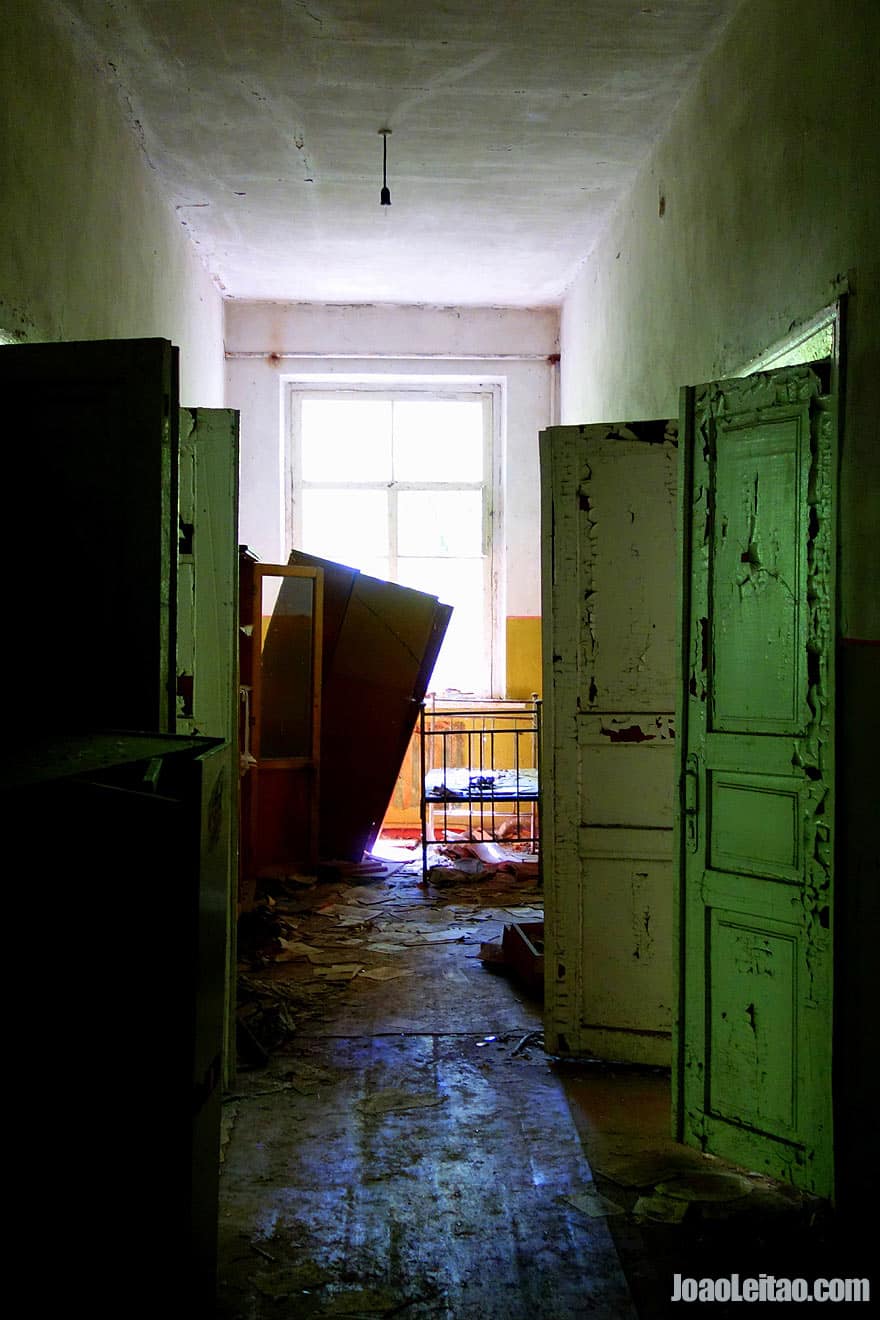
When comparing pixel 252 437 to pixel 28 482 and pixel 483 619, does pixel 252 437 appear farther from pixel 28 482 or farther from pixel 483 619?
pixel 28 482

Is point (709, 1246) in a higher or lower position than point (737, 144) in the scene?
lower

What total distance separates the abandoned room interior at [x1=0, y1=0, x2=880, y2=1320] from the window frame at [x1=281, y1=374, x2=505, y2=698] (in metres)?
1.57

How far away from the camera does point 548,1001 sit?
3484 millimetres

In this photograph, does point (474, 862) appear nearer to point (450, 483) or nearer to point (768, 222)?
point (450, 483)

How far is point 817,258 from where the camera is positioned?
8.59 feet

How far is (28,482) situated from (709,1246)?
2.45 metres

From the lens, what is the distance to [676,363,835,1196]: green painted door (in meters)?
2.50

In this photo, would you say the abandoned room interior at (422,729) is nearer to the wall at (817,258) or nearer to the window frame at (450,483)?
the wall at (817,258)

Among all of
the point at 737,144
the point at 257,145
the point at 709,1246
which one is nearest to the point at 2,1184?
the point at 709,1246

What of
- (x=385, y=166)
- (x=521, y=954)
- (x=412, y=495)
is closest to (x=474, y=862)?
(x=521, y=954)

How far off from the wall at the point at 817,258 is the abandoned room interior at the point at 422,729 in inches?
0.6

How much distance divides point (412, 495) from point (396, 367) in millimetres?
943

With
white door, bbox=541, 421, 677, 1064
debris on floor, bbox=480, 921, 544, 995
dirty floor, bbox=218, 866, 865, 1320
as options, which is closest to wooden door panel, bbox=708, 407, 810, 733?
white door, bbox=541, 421, 677, 1064

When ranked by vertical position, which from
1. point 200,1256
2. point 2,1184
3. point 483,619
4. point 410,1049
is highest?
point 483,619
